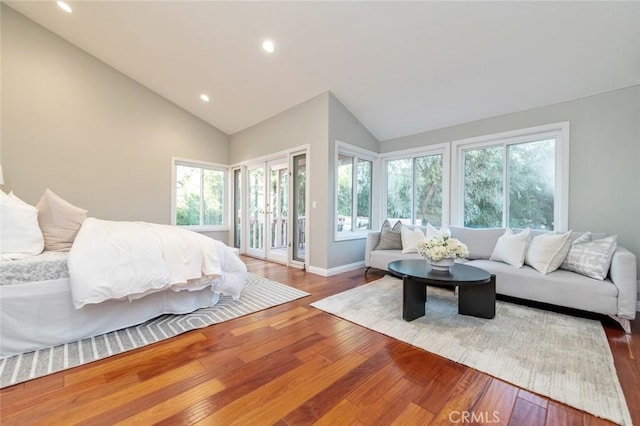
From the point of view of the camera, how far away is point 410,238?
3.82 meters

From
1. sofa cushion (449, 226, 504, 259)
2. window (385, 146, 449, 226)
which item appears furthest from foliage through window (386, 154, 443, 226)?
sofa cushion (449, 226, 504, 259)

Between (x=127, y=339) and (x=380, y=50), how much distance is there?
12.7ft

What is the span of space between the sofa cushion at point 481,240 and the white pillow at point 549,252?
0.57 meters

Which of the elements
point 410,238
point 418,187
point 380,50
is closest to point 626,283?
point 410,238

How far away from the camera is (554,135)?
133 inches

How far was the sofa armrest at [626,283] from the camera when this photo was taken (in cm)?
216

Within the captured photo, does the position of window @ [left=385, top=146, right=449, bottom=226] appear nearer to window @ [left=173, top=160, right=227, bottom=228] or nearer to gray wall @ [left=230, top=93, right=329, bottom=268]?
gray wall @ [left=230, top=93, right=329, bottom=268]

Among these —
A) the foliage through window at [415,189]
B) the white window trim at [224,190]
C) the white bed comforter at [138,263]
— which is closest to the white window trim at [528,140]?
the foliage through window at [415,189]

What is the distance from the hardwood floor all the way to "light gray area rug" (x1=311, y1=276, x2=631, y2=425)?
8cm

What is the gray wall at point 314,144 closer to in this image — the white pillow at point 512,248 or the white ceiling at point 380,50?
the white ceiling at point 380,50

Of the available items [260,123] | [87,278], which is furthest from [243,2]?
[87,278]

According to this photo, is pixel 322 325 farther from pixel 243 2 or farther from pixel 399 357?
pixel 243 2

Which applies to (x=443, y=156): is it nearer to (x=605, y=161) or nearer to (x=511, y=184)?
(x=511, y=184)

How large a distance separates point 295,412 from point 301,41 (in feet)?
11.9
